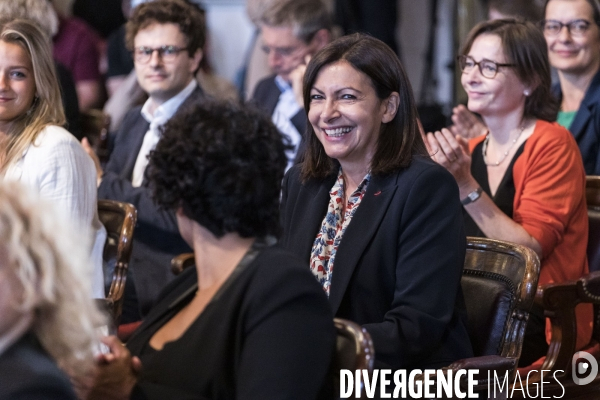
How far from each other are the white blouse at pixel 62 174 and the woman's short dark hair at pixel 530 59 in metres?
1.50

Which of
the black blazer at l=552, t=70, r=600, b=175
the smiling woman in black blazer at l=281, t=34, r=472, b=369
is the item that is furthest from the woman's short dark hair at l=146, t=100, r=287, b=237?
the black blazer at l=552, t=70, r=600, b=175

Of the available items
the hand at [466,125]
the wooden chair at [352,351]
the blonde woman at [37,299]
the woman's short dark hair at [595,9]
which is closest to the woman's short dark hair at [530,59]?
the hand at [466,125]

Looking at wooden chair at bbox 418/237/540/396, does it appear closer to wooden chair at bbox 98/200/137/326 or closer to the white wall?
wooden chair at bbox 98/200/137/326

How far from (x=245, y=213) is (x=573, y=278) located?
1.65 m

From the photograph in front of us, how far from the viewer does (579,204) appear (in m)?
2.88

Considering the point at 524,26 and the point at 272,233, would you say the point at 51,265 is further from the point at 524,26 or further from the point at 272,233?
the point at 524,26

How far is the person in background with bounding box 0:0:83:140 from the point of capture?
3.40m

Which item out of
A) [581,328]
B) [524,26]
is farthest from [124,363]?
[524,26]

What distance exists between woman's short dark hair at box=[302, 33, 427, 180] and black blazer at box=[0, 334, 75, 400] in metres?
1.17

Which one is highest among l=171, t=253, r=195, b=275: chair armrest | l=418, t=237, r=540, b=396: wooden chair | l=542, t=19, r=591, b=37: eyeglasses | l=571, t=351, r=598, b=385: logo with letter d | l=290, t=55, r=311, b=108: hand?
l=542, t=19, r=591, b=37: eyeglasses

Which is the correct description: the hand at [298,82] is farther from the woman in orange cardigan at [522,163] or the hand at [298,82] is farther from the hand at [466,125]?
the woman in orange cardigan at [522,163]

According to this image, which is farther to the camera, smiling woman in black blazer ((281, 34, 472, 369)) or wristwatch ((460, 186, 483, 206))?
wristwatch ((460, 186, 483, 206))

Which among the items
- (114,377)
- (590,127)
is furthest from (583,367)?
(114,377)

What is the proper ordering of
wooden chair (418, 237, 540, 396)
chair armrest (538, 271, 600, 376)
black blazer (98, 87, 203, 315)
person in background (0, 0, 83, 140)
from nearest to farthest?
1. wooden chair (418, 237, 540, 396)
2. chair armrest (538, 271, 600, 376)
3. black blazer (98, 87, 203, 315)
4. person in background (0, 0, 83, 140)
